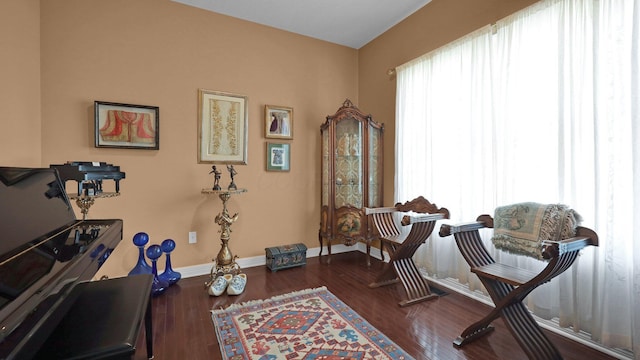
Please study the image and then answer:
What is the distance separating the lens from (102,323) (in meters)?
1.09

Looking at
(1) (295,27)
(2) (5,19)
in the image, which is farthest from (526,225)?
(2) (5,19)

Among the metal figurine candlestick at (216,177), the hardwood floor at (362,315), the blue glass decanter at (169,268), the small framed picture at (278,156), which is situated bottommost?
the hardwood floor at (362,315)

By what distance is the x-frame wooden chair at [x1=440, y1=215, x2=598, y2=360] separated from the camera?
148cm

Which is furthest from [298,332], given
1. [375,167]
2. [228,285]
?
[375,167]

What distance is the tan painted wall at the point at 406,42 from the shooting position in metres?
2.46

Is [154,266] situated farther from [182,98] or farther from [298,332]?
[182,98]

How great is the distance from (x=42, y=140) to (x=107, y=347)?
2463 millimetres

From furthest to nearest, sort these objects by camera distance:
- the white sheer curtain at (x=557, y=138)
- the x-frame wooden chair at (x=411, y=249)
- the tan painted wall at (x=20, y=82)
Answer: the x-frame wooden chair at (x=411, y=249)
the tan painted wall at (x=20, y=82)
the white sheer curtain at (x=557, y=138)

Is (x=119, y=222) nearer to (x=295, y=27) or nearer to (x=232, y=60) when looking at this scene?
(x=232, y=60)

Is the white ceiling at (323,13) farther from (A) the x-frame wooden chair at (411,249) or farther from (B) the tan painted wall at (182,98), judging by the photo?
(A) the x-frame wooden chair at (411,249)

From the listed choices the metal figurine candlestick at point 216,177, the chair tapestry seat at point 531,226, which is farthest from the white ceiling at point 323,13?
the chair tapestry seat at point 531,226

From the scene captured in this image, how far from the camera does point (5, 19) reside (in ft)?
6.50

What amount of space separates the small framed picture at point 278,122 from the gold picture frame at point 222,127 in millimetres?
251

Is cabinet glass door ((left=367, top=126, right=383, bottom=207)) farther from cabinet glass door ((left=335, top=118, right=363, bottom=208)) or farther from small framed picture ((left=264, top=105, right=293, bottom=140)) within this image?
small framed picture ((left=264, top=105, right=293, bottom=140))
